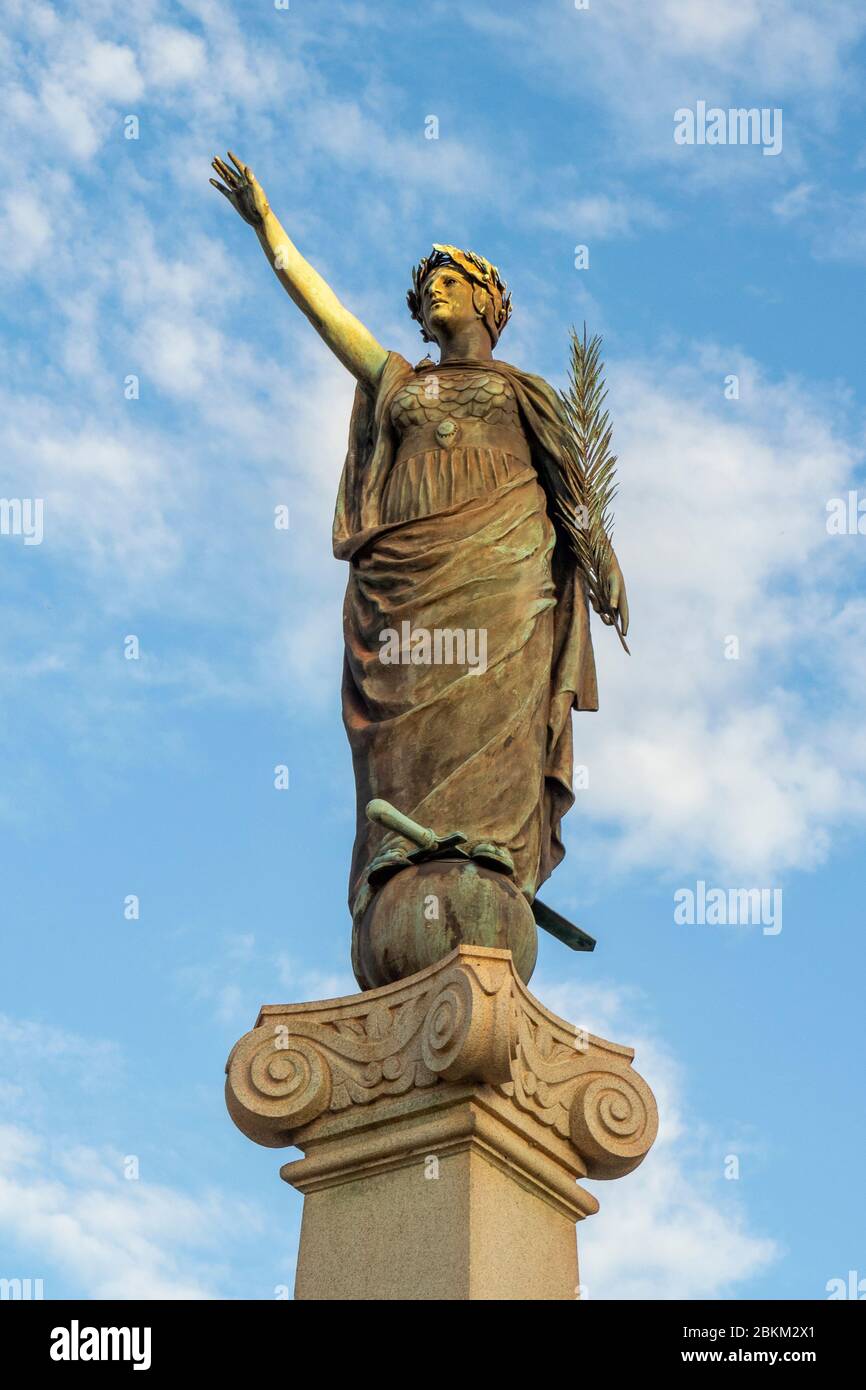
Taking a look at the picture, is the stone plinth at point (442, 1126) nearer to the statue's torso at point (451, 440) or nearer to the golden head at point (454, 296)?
the statue's torso at point (451, 440)

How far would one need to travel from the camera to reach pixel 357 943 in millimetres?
10859

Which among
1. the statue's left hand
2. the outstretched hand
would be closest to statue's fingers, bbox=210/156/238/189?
the outstretched hand

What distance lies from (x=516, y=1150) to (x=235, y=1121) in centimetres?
141

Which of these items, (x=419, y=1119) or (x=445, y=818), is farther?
(x=445, y=818)

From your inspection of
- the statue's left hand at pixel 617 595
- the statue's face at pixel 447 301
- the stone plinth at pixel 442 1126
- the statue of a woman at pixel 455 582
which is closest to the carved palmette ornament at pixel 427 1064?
the stone plinth at pixel 442 1126

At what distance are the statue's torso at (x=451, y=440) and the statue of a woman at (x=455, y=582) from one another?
0.01 meters

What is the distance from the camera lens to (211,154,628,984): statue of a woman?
11.1m

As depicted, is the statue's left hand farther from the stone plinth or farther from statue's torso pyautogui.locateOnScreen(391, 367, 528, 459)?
the stone plinth

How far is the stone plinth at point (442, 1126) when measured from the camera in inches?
378

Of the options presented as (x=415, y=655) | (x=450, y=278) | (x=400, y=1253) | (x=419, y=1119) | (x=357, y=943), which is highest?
(x=450, y=278)

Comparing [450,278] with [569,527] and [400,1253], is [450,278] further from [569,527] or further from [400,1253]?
[400,1253]

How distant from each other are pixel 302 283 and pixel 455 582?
247 cm

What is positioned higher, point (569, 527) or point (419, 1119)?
point (569, 527)

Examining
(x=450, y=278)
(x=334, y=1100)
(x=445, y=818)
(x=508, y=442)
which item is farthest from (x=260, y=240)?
(x=334, y=1100)
